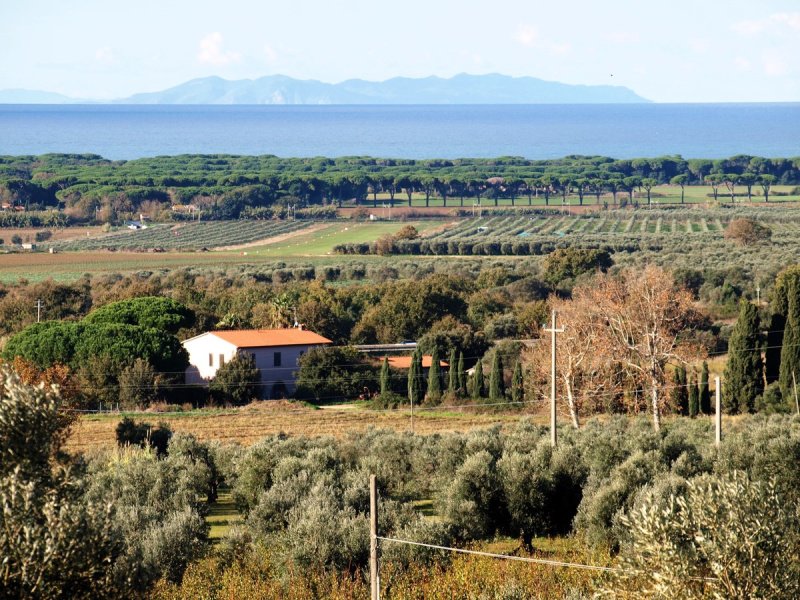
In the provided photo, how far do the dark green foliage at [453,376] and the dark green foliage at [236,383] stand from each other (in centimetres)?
548

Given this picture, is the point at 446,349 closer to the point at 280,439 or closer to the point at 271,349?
the point at 271,349

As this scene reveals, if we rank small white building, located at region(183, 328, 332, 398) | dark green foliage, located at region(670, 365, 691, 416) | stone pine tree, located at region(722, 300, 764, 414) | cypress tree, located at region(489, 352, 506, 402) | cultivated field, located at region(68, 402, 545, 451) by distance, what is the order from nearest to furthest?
cultivated field, located at region(68, 402, 545, 451)
stone pine tree, located at region(722, 300, 764, 414)
dark green foliage, located at region(670, 365, 691, 416)
cypress tree, located at region(489, 352, 506, 402)
small white building, located at region(183, 328, 332, 398)

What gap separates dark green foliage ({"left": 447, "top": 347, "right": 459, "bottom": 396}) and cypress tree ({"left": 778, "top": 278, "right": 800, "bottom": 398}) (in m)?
8.95

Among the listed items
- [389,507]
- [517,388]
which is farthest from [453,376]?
[389,507]

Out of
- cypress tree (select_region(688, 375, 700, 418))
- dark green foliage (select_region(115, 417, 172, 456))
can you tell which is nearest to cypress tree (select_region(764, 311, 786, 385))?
cypress tree (select_region(688, 375, 700, 418))

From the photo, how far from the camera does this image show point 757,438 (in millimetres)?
21516

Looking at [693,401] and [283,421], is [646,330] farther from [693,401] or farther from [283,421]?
[283,421]

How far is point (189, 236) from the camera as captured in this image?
91000 mm

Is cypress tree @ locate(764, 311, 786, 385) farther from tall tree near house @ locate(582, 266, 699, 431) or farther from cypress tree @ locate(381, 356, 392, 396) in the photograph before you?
cypress tree @ locate(381, 356, 392, 396)

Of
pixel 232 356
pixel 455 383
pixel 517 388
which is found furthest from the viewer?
pixel 232 356

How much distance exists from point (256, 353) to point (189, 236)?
5298 centimetres

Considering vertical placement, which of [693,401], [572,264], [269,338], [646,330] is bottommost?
[693,401]

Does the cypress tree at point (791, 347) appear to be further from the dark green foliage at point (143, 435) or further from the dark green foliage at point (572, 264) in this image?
the dark green foliage at point (572, 264)

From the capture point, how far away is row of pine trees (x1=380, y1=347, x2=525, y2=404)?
35.8m
